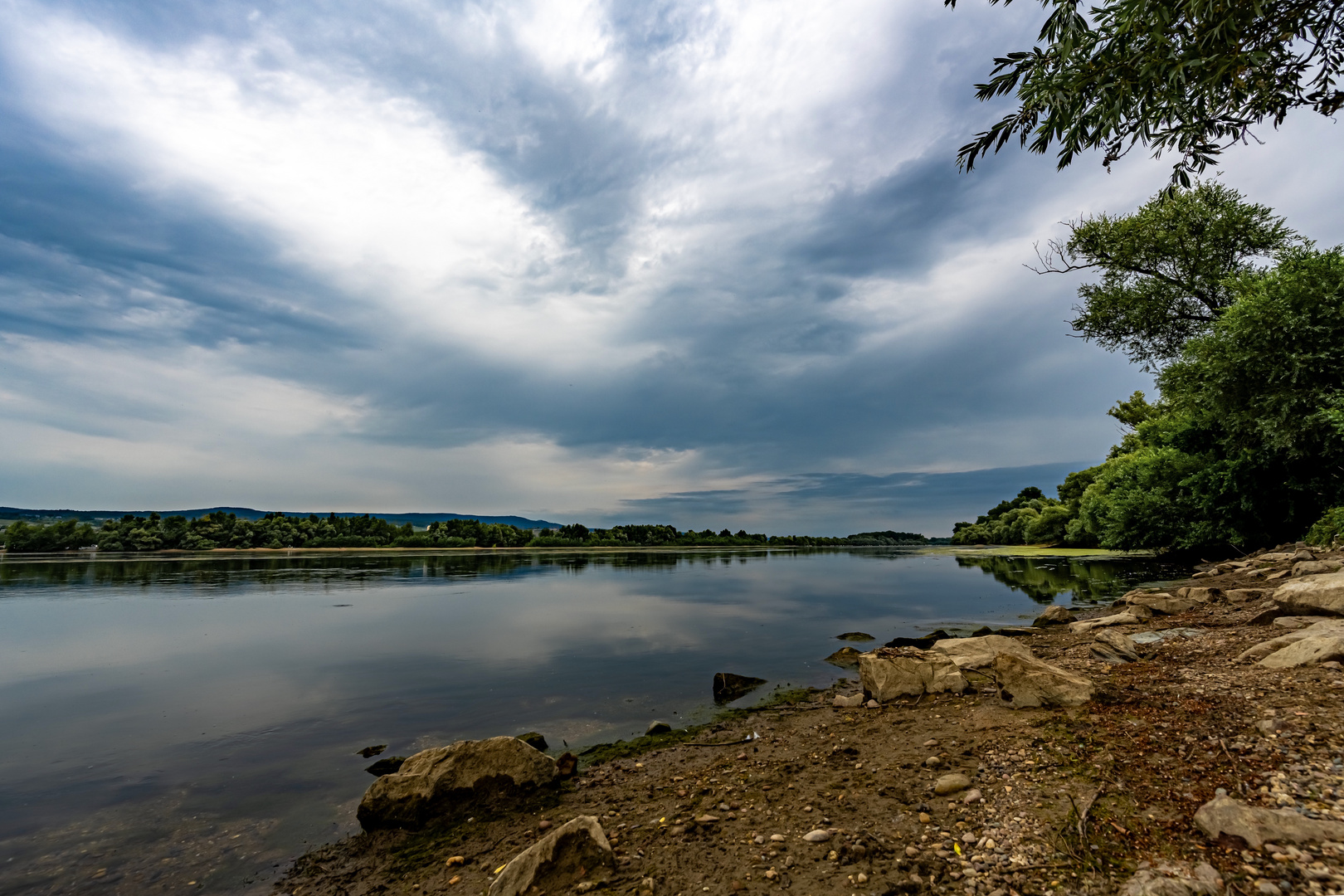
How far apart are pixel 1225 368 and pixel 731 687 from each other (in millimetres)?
30488

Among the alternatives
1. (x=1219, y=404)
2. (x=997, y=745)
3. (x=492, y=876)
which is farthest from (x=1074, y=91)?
(x=1219, y=404)

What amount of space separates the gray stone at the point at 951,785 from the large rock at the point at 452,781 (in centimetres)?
Answer: 587

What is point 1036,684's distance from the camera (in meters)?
8.64

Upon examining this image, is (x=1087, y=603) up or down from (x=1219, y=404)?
down

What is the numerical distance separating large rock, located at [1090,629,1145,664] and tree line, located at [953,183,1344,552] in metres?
19.5

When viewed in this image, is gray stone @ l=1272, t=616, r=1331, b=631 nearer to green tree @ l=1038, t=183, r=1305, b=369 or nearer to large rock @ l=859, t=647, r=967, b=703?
large rock @ l=859, t=647, r=967, b=703

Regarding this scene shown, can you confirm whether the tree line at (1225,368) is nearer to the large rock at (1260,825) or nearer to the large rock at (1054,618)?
the large rock at (1054,618)

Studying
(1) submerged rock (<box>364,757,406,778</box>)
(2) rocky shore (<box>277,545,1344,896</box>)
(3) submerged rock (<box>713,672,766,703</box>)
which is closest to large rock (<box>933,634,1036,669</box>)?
(2) rocky shore (<box>277,545,1344,896</box>)

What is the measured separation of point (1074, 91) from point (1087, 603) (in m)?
29.2

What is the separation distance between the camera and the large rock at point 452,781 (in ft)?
26.2

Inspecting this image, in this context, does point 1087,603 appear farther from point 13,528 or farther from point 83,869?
point 13,528

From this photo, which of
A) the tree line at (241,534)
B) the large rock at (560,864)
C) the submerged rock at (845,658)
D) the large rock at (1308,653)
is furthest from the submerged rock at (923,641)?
the tree line at (241,534)

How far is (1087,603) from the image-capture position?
2861cm

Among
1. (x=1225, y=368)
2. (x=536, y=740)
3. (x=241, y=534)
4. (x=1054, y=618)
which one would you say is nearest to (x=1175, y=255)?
(x=1225, y=368)
